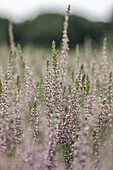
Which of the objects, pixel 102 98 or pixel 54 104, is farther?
pixel 102 98

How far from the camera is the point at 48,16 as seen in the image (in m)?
18.7

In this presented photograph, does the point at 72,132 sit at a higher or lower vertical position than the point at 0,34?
lower

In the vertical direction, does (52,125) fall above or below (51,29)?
below

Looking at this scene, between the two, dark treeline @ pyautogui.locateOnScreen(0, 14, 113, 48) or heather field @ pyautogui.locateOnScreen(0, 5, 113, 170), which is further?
dark treeline @ pyautogui.locateOnScreen(0, 14, 113, 48)

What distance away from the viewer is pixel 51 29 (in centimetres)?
1667

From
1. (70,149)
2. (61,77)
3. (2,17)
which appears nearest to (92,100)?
(61,77)

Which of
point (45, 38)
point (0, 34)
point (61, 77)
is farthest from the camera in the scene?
point (0, 34)

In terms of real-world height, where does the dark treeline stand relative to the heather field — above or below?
above

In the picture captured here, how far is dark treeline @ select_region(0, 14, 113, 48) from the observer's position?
643 inches

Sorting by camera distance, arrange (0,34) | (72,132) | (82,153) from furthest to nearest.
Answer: (0,34), (72,132), (82,153)

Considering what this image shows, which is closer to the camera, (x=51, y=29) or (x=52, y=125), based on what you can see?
(x=52, y=125)

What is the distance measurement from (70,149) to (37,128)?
0.30 metres

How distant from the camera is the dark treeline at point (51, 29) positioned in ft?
53.6

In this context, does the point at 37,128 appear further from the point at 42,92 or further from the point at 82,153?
the point at 82,153
